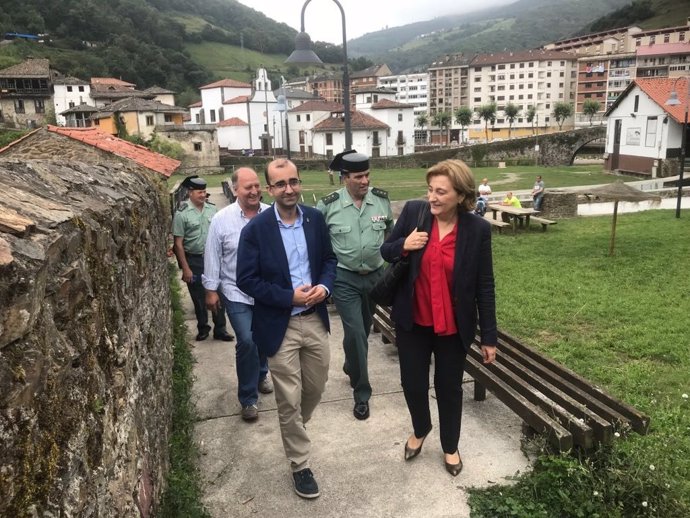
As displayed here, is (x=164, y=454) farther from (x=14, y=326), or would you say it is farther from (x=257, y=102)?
(x=257, y=102)

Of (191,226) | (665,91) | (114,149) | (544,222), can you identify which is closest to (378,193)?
(191,226)

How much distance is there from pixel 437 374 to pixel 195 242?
140 inches

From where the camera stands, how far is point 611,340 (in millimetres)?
6305

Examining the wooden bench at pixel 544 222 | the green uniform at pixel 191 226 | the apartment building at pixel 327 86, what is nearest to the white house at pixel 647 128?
the wooden bench at pixel 544 222

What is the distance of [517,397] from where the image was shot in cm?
396

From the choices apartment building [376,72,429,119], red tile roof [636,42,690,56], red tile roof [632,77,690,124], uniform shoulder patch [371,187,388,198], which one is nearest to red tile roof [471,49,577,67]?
red tile roof [636,42,690,56]

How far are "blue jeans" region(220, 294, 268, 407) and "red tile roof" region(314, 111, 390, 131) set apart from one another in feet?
204

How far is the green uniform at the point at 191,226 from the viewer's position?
6.12m

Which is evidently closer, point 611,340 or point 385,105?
point 611,340

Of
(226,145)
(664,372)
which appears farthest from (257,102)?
(664,372)

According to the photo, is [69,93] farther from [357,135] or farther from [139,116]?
[357,135]

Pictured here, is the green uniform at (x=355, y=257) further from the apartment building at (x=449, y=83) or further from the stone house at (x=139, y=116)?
the apartment building at (x=449, y=83)

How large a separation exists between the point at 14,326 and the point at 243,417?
11.3ft

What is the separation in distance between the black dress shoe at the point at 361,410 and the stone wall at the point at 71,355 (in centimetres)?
172
